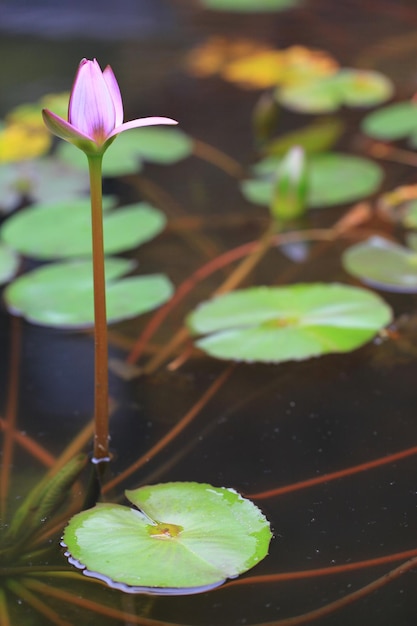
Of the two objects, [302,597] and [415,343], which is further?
[415,343]

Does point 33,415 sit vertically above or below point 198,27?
below

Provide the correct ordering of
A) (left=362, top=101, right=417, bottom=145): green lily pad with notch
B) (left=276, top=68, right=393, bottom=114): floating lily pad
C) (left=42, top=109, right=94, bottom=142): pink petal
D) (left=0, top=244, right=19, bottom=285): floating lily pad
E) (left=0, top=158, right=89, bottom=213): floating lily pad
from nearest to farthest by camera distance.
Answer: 1. (left=42, top=109, right=94, bottom=142): pink petal
2. (left=0, top=244, right=19, bottom=285): floating lily pad
3. (left=0, top=158, right=89, bottom=213): floating lily pad
4. (left=362, top=101, right=417, bottom=145): green lily pad with notch
5. (left=276, top=68, right=393, bottom=114): floating lily pad

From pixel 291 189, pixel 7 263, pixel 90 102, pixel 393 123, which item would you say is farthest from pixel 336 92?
pixel 90 102

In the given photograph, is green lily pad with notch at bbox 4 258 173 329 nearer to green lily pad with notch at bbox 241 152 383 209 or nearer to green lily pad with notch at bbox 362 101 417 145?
green lily pad with notch at bbox 241 152 383 209

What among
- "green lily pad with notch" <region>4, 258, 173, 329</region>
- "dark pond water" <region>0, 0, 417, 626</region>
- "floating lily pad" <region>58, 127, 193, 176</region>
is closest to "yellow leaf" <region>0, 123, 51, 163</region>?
"floating lily pad" <region>58, 127, 193, 176</region>

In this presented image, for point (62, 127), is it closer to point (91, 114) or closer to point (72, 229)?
point (91, 114)

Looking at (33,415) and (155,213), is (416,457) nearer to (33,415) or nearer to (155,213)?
(33,415)

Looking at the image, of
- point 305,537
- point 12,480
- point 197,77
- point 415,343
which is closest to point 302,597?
point 305,537

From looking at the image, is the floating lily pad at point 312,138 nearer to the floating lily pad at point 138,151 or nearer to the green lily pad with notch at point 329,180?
the green lily pad with notch at point 329,180
